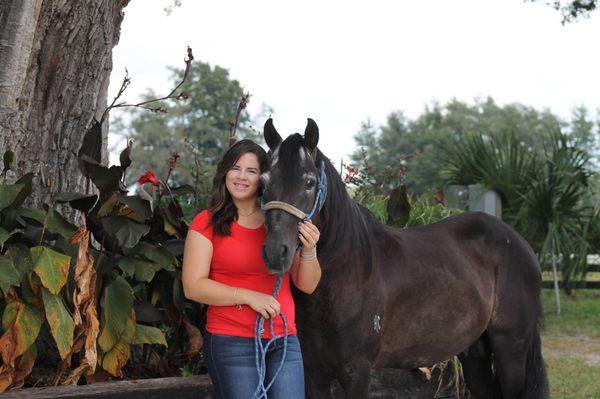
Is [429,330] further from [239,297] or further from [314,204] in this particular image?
[239,297]

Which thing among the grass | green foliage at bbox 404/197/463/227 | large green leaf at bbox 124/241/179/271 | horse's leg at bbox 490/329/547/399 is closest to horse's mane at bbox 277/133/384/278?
large green leaf at bbox 124/241/179/271

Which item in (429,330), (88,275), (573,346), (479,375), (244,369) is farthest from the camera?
(573,346)

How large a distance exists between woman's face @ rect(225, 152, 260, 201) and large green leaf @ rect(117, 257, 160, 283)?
89 cm

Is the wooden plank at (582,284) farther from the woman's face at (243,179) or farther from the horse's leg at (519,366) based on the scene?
the woman's face at (243,179)

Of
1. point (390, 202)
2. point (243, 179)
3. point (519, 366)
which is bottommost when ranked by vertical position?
point (519, 366)

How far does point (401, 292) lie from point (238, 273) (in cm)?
103

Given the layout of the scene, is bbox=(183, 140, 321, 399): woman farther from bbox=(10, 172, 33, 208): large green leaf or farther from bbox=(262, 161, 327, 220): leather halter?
bbox=(10, 172, 33, 208): large green leaf

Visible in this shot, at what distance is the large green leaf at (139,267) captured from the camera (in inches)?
126

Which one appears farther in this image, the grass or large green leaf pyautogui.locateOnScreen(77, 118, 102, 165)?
the grass

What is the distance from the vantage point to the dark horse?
8.46ft

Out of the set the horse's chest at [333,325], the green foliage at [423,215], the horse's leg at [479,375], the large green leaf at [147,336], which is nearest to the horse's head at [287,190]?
the horse's chest at [333,325]

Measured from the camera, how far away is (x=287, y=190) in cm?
246

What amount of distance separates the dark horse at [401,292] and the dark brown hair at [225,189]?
0.23 feet

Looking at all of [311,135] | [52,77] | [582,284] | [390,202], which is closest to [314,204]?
[311,135]
